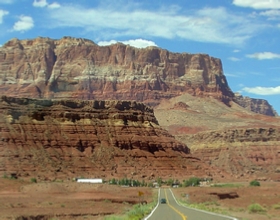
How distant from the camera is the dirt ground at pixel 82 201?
1795 inches

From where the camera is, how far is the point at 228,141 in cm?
16575

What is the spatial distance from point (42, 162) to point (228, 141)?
78.0 metres

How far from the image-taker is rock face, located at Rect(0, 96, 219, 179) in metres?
101

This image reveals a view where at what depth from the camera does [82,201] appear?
6262 cm

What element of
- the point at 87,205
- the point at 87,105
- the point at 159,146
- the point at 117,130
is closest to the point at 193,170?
the point at 159,146

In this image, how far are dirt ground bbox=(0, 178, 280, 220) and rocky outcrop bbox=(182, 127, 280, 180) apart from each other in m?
72.1

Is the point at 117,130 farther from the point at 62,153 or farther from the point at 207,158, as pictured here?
the point at 207,158

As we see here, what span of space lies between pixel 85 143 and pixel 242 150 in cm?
6330

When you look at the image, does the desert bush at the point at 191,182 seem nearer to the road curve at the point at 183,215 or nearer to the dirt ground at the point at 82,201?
the dirt ground at the point at 82,201

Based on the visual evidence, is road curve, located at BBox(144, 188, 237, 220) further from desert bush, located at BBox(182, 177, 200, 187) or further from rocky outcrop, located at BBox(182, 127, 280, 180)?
rocky outcrop, located at BBox(182, 127, 280, 180)

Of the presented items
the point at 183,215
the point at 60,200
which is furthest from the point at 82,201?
the point at 183,215

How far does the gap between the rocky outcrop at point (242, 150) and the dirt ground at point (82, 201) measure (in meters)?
72.1

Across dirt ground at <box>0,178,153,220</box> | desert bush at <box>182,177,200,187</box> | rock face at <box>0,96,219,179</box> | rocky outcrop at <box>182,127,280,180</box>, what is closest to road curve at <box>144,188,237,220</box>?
dirt ground at <box>0,178,153,220</box>

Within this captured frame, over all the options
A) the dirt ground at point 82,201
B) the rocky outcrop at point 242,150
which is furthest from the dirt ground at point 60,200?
the rocky outcrop at point 242,150
